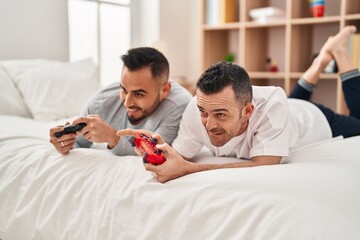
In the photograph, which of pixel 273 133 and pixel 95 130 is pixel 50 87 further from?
pixel 273 133

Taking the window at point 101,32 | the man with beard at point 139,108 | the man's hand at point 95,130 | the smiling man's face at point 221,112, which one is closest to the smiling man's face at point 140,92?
the man with beard at point 139,108

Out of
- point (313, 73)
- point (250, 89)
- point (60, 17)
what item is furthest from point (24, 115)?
point (313, 73)

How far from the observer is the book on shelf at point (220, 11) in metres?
3.22

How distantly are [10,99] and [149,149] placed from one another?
1.18m

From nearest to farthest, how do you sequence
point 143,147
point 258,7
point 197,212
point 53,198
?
point 197,212, point 143,147, point 53,198, point 258,7

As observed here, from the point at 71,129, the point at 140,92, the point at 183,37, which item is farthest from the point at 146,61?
the point at 183,37

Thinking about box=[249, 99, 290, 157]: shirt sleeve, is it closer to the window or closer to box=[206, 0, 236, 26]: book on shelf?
the window

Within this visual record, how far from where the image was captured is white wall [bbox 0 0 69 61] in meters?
2.28

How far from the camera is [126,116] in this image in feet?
5.06

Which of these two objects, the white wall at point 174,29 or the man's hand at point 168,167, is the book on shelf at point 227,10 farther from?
the man's hand at point 168,167

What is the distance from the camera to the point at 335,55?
6.69ft

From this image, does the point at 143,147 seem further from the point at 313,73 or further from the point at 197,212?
the point at 313,73

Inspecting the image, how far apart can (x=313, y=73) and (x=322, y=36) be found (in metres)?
1.10

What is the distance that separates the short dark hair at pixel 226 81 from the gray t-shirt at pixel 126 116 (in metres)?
0.31
